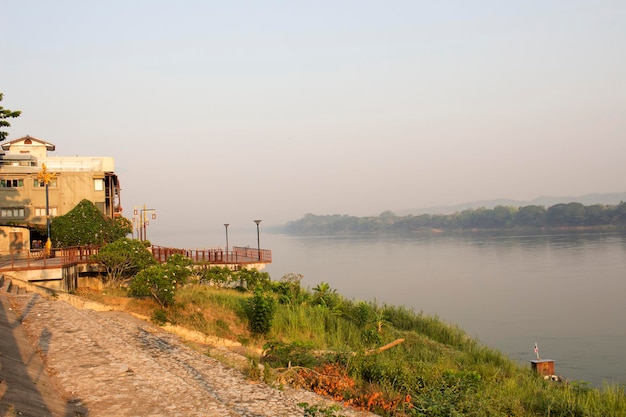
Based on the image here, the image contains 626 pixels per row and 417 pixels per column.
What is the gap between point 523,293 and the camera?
43844mm

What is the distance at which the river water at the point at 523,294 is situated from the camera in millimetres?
27484

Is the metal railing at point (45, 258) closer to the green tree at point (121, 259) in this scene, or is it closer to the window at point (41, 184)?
the green tree at point (121, 259)

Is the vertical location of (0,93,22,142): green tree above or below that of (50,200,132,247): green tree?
above

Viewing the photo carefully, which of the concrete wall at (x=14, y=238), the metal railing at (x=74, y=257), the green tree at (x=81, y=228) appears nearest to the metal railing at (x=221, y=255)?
the metal railing at (x=74, y=257)

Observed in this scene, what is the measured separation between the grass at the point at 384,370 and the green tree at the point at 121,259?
3.45 meters

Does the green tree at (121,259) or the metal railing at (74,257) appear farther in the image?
the green tree at (121,259)

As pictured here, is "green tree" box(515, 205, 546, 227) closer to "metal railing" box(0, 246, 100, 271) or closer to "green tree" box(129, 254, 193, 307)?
"metal railing" box(0, 246, 100, 271)

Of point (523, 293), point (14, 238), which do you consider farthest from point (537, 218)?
point (14, 238)

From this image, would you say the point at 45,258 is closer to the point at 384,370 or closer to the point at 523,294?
the point at 384,370

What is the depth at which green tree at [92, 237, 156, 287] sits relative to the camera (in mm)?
23191

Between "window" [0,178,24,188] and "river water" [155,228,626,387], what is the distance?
2447cm

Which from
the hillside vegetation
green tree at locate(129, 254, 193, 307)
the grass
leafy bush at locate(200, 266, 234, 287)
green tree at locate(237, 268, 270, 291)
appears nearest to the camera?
the grass

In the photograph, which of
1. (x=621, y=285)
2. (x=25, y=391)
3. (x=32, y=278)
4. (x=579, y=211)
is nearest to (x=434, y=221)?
(x=579, y=211)

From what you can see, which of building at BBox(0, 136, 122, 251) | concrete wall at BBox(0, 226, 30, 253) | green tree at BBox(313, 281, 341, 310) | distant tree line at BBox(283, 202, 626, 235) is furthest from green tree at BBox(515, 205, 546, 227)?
concrete wall at BBox(0, 226, 30, 253)
